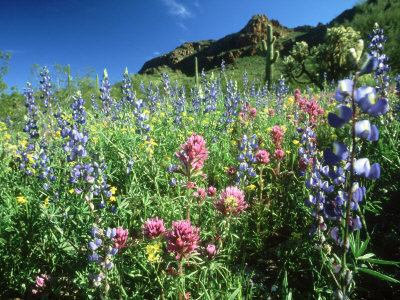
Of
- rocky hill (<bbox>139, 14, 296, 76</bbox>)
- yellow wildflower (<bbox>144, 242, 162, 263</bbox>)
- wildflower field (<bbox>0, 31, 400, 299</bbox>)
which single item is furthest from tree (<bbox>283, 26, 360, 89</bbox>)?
rocky hill (<bbox>139, 14, 296, 76</bbox>)

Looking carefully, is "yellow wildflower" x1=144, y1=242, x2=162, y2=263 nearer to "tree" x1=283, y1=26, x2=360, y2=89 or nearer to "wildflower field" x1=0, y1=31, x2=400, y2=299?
"wildflower field" x1=0, y1=31, x2=400, y2=299

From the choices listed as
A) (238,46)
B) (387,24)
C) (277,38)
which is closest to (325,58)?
(387,24)

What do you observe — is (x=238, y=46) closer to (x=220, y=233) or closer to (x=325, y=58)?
(x=325, y=58)

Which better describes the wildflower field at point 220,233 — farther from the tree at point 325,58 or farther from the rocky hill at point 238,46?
the rocky hill at point 238,46

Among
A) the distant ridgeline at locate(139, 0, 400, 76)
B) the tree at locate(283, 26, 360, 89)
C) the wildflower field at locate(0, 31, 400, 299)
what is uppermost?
the distant ridgeline at locate(139, 0, 400, 76)

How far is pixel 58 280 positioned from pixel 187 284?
108 cm

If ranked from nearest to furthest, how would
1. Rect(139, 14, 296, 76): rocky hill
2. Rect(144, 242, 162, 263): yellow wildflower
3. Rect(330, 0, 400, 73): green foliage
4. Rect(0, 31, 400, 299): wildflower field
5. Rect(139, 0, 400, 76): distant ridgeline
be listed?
Rect(0, 31, 400, 299): wildflower field, Rect(144, 242, 162, 263): yellow wildflower, Rect(330, 0, 400, 73): green foliage, Rect(139, 0, 400, 76): distant ridgeline, Rect(139, 14, 296, 76): rocky hill

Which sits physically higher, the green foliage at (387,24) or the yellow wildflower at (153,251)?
the green foliage at (387,24)

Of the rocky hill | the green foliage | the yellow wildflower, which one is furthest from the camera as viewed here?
the rocky hill

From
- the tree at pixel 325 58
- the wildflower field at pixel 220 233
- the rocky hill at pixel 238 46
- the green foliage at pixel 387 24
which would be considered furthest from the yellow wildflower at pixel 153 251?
the rocky hill at pixel 238 46

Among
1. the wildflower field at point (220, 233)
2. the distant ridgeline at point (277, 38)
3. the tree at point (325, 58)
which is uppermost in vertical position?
the distant ridgeline at point (277, 38)

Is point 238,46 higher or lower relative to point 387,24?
higher

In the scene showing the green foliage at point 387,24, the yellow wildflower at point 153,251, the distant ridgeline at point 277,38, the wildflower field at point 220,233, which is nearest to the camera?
the wildflower field at point 220,233

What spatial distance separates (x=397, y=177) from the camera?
7.63 ft
